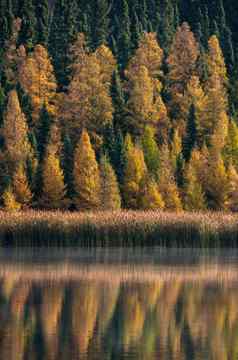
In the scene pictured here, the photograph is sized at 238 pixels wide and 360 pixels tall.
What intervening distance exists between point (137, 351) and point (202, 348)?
4.65 ft

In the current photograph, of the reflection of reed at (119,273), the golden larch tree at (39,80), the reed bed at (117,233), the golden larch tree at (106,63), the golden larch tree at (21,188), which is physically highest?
the golden larch tree at (106,63)

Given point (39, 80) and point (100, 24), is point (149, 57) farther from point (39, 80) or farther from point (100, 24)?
point (100, 24)

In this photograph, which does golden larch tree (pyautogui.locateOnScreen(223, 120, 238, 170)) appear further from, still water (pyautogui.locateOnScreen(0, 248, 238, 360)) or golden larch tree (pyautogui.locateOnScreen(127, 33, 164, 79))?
still water (pyautogui.locateOnScreen(0, 248, 238, 360))

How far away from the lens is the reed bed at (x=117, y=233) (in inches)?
2104

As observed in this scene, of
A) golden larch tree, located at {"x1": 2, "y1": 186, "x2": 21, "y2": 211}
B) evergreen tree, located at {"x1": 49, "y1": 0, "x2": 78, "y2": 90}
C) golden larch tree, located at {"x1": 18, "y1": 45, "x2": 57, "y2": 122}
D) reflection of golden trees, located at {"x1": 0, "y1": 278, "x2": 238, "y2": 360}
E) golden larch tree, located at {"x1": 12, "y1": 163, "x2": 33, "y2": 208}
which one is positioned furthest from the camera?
evergreen tree, located at {"x1": 49, "y1": 0, "x2": 78, "y2": 90}

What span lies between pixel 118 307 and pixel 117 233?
853 inches

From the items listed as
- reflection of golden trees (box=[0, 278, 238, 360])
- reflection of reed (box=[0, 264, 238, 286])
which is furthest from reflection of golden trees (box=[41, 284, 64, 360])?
reflection of reed (box=[0, 264, 238, 286])

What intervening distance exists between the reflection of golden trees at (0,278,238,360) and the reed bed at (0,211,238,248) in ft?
48.8

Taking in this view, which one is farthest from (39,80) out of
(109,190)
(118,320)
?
(118,320)

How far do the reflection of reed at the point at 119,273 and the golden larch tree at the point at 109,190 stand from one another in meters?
39.1

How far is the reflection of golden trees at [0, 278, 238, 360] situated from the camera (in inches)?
970

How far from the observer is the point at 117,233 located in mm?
53594

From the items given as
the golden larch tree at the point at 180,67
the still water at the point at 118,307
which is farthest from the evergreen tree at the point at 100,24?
the still water at the point at 118,307

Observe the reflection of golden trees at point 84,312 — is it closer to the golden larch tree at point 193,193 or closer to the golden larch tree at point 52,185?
the golden larch tree at point 52,185
